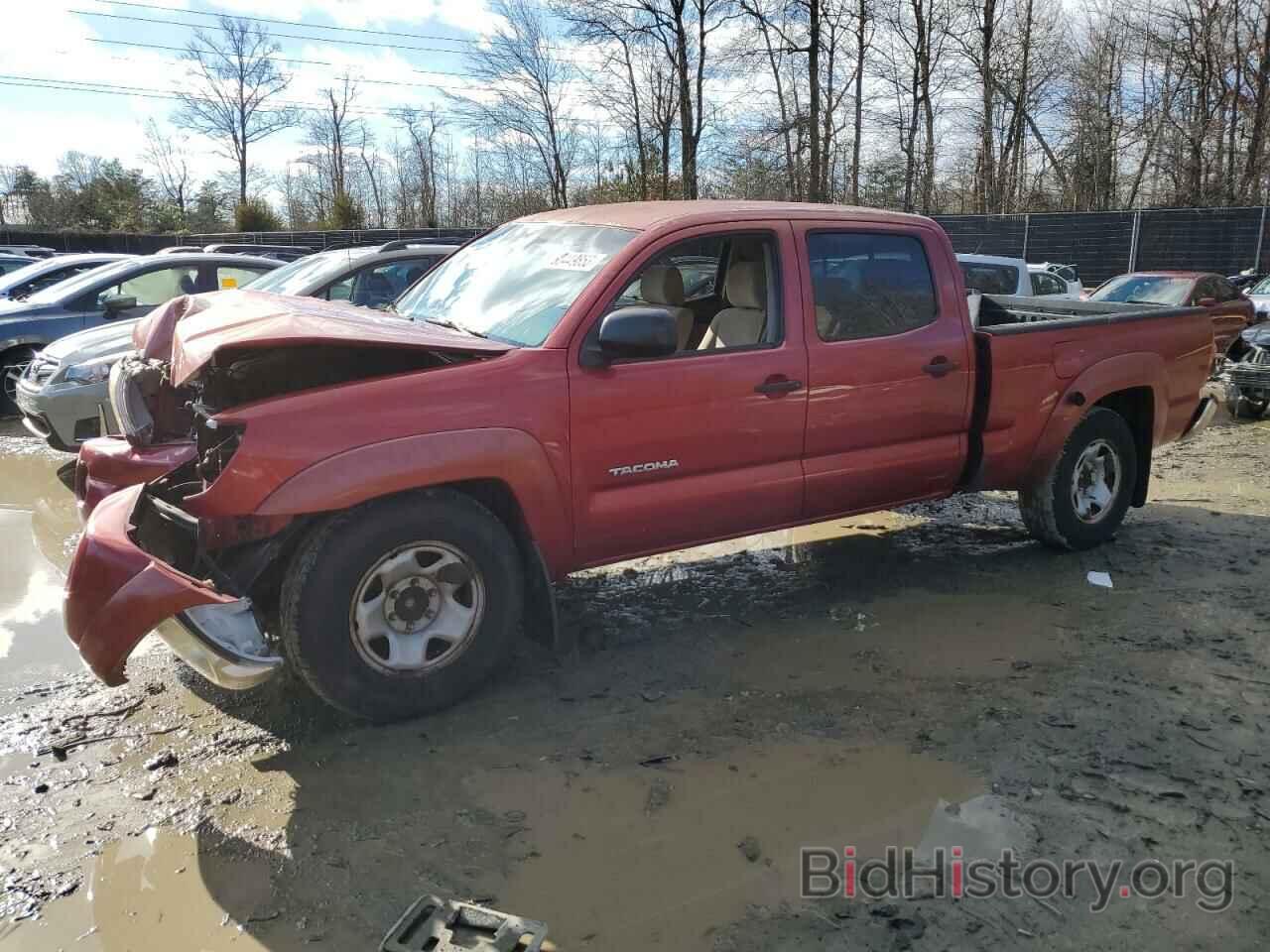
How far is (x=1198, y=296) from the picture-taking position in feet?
42.4

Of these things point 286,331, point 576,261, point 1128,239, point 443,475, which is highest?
point 1128,239

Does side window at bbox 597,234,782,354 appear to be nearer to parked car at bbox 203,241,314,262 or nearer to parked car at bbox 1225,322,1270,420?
parked car at bbox 203,241,314,262

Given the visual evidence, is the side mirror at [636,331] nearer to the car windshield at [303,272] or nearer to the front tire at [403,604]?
the front tire at [403,604]

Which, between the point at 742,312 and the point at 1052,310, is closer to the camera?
the point at 742,312

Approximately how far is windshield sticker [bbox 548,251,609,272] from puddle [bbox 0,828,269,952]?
8.47 feet

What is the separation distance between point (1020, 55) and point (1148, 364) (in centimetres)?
3249

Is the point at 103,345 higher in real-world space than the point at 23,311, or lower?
lower

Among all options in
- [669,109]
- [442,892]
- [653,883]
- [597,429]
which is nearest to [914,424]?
[597,429]

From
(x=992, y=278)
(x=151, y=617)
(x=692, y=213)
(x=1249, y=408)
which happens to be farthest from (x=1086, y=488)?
(x=992, y=278)

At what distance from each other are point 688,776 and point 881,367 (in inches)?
88.0

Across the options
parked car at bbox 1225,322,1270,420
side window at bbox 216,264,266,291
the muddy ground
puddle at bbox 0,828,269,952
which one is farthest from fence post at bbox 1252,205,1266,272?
puddle at bbox 0,828,269,952

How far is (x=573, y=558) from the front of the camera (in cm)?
401

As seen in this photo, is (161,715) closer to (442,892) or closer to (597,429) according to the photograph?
(442,892)

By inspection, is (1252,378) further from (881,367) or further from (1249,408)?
(881,367)
